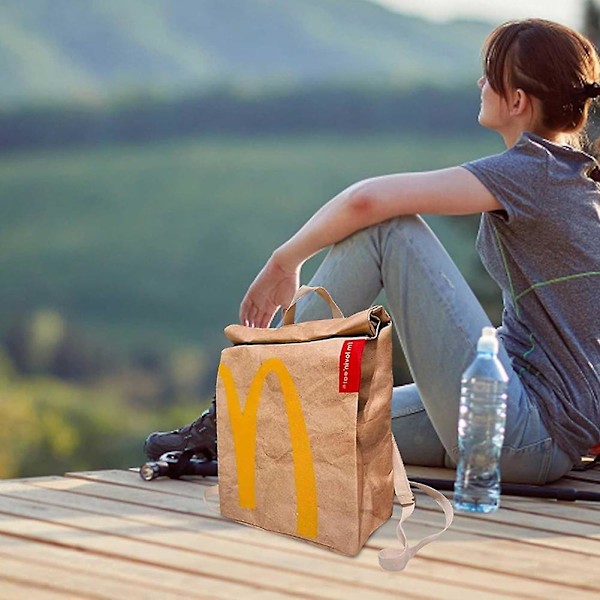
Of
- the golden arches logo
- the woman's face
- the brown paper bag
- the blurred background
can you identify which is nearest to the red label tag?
the brown paper bag

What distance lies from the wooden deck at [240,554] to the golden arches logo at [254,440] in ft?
0.18

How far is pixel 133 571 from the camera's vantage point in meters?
1.92

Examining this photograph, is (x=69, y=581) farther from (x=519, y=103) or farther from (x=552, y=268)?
(x=519, y=103)

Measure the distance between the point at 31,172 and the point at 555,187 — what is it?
26.4 m

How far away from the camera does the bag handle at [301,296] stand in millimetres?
2260

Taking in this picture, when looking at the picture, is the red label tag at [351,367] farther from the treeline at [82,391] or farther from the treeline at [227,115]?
the treeline at [227,115]

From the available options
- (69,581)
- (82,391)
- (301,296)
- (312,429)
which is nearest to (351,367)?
(312,429)

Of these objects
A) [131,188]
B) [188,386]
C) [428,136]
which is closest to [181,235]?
[131,188]

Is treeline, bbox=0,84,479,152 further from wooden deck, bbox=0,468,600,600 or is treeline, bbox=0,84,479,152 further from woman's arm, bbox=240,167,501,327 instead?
wooden deck, bbox=0,468,600,600

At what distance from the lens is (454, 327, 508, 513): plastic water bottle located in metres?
2.36

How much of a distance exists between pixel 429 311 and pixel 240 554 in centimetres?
67

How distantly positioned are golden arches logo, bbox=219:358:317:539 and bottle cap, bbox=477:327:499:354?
40 centimetres

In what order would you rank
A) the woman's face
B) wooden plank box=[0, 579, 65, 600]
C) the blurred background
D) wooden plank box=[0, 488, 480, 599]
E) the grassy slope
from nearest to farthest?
1. wooden plank box=[0, 579, 65, 600]
2. wooden plank box=[0, 488, 480, 599]
3. the woman's face
4. the blurred background
5. the grassy slope

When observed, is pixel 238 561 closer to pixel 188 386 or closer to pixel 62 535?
pixel 62 535
